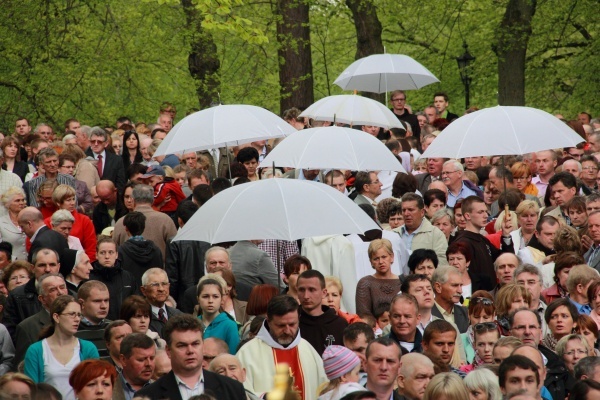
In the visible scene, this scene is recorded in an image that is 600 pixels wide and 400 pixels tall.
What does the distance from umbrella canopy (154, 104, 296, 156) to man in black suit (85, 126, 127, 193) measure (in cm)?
323

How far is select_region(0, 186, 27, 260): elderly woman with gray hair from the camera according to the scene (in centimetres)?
1666

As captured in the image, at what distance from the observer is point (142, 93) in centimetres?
2875

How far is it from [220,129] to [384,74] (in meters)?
7.17

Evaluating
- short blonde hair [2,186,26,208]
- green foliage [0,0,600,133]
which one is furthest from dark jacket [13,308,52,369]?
green foliage [0,0,600,133]

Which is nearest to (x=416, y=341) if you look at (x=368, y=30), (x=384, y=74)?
(x=384, y=74)

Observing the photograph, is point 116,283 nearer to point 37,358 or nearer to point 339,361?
point 37,358

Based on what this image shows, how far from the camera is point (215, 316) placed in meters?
12.7

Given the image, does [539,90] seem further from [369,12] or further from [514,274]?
[514,274]

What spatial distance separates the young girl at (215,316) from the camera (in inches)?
493

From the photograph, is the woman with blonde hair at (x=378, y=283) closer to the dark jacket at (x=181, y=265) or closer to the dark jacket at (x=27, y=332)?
the dark jacket at (x=181, y=265)

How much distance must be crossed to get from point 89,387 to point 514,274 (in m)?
4.85

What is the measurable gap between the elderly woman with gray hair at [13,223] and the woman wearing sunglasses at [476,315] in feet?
19.7

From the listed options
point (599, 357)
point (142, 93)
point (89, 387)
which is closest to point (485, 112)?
point (599, 357)

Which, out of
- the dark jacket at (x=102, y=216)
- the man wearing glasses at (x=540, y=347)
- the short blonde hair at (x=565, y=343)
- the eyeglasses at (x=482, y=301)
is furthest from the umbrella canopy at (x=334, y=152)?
the short blonde hair at (x=565, y=343)
